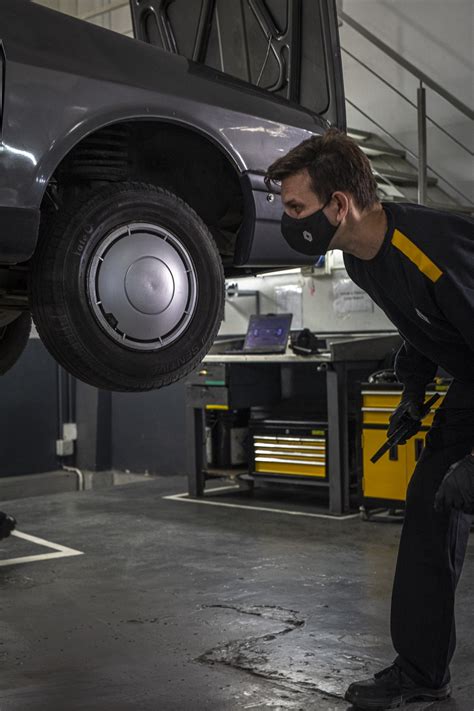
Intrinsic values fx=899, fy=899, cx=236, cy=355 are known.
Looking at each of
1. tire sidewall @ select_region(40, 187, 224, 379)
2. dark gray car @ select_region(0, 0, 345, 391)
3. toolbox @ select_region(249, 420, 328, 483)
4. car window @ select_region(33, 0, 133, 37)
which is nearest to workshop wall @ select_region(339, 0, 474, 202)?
car window @ select_region(33, 0, 133, 37)

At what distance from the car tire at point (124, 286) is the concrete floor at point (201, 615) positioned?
105 cm

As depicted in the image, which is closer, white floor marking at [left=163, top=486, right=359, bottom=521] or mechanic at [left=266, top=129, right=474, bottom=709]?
mechanic at [left=266, top=129, right=474, bottom=709]

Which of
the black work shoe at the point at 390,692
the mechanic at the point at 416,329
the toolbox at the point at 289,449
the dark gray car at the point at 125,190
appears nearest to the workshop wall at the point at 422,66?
the toolbox at the point at 289,449

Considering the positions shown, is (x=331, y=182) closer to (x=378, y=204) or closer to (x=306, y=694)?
(x=378, y=204)

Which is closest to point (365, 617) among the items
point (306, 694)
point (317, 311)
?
point (306, 694)

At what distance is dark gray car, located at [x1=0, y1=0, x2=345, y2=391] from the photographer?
207 centimetres

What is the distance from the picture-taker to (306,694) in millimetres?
2695

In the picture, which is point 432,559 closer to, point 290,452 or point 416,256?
point 416,256

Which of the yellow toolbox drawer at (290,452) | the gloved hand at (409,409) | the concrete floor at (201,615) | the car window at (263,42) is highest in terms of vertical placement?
the car window at (263,42)

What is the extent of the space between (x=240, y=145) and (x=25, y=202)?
2.16 feet

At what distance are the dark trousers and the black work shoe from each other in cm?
3

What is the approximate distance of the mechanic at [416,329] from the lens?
2.10 metres

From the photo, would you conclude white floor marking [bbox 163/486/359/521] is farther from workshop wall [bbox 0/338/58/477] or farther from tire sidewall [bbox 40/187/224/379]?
tire sidewall [bbox 40/187/224/379]

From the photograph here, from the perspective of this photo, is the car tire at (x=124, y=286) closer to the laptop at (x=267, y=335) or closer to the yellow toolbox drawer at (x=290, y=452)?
the yellow toolbox drawer at (x=290, y=452)
